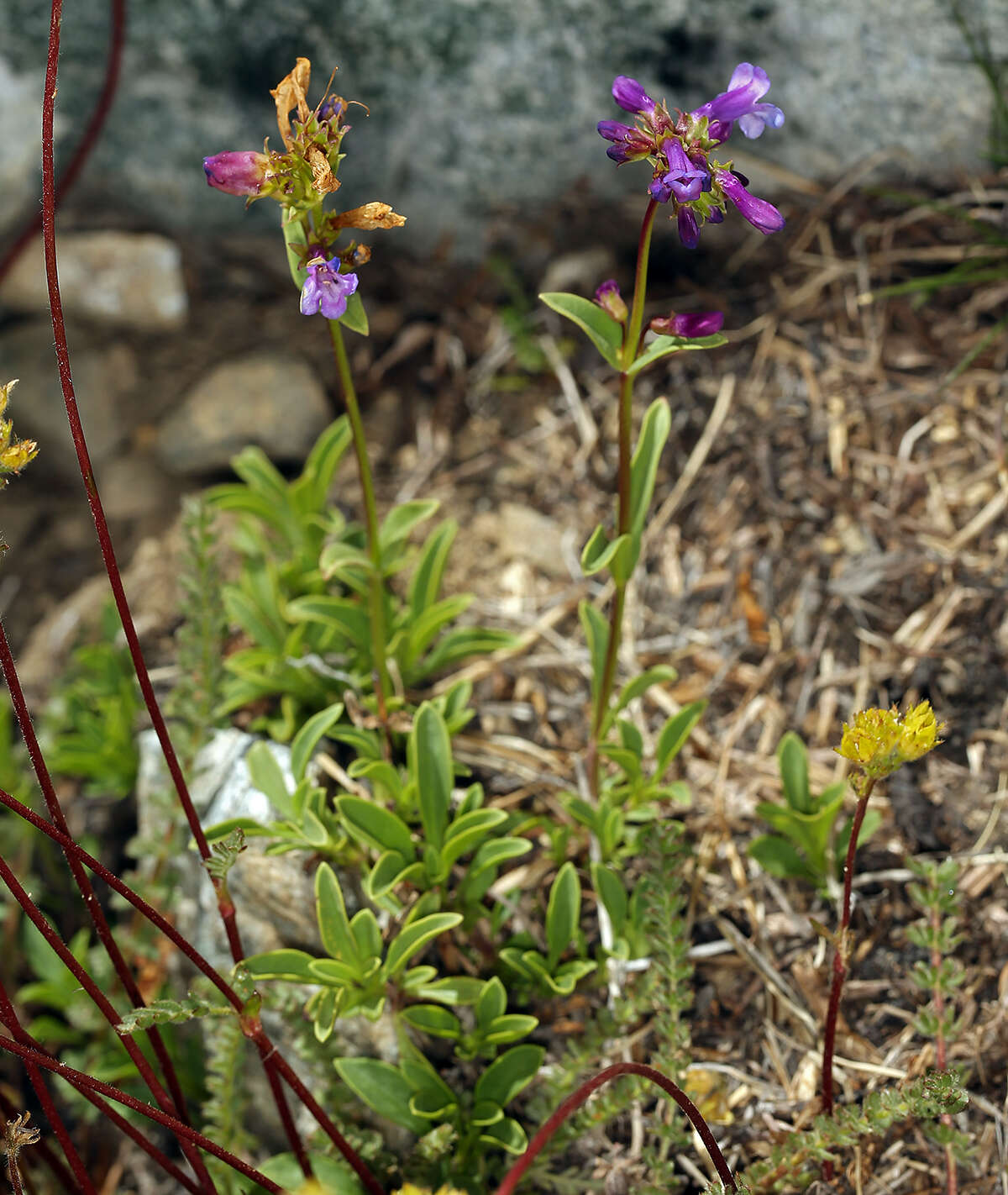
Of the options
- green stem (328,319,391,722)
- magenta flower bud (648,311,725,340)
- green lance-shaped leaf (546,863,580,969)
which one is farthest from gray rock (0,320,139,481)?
magenta flower bud (648,311,725,340)

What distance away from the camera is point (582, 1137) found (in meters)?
2.21

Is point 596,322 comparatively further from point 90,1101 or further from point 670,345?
point 90,1101

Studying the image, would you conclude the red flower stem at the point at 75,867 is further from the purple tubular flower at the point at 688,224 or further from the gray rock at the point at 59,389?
the gray rock at the point at 59,389

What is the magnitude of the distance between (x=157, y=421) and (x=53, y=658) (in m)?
0.89

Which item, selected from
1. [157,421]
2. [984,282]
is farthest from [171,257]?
[984,282]

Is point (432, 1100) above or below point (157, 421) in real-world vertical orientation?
below

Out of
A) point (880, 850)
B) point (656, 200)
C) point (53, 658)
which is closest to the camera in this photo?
point (656, 200)

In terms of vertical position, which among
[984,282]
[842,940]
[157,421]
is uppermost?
[984,282]

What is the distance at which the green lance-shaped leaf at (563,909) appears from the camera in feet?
7.47

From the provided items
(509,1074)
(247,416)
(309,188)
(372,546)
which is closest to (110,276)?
(247,416)

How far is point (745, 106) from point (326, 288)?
27.6 inches

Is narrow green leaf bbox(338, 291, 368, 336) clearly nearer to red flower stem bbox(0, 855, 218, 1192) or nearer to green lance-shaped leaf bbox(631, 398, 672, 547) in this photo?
green lance-shaped leaf bbox(631, 398, 672, 547)

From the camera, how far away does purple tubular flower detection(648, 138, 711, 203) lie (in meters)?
1.58

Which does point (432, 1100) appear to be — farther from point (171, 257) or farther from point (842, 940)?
point (171, 257)
